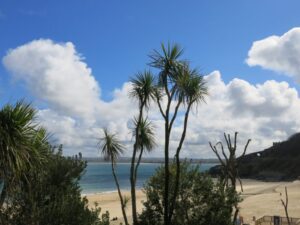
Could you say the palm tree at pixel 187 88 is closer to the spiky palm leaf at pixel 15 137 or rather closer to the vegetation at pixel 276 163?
the spiky palm leaf at pixel 15 137

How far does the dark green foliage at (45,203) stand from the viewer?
908 centimetres

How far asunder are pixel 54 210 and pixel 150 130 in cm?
814

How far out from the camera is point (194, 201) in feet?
47.0

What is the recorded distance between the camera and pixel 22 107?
7863 mm

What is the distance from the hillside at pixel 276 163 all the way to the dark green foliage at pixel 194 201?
341 ft

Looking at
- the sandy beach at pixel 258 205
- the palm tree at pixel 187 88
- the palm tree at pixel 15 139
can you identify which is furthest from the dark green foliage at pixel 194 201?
the sandy beach at pixel 258 205

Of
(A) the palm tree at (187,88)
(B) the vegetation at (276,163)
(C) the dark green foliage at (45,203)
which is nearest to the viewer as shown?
(C) the dark green foliage at (45,203)

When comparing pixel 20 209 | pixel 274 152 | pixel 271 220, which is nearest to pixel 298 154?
pixel 274 152

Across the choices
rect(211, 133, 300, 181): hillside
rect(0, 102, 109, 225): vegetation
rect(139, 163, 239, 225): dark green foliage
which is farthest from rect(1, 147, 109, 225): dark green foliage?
rect(211, 133, 300, 181): hillside

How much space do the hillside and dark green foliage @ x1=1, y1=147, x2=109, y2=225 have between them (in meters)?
108

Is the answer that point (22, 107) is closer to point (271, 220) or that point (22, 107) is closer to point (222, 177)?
point (222, 177)

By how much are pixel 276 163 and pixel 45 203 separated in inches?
5094

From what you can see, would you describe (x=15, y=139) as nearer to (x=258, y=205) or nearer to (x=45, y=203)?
(x=45, y=203)

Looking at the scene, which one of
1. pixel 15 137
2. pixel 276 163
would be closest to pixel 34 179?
pixel 15 137
